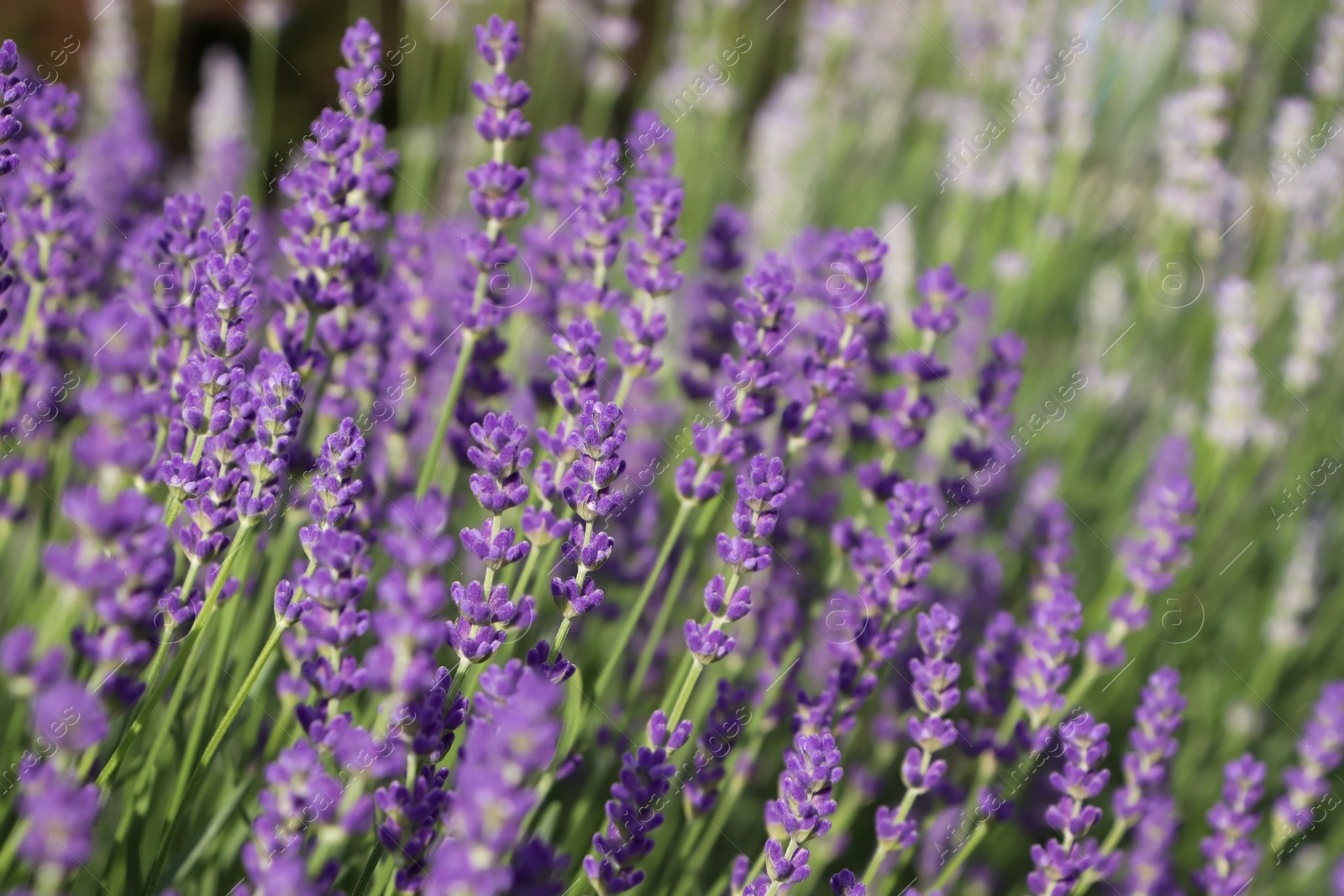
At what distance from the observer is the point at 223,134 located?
3256mm

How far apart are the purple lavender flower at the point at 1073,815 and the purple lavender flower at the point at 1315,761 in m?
0.53

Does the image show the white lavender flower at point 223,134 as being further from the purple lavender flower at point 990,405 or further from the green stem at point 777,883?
the green stem at point 777,883

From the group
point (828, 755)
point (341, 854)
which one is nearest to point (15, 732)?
point (341, 854)

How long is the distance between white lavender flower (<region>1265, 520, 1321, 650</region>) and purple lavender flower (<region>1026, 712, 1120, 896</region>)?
1.26 metres

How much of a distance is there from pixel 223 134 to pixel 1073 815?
3.06 metres

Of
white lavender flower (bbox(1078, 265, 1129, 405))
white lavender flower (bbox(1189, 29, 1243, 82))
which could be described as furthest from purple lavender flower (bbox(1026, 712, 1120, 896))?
white lavender flower (bbox(1189, 29, 1243, 82))

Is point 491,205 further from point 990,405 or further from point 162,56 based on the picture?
point 162,56

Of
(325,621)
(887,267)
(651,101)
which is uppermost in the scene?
(651,101)

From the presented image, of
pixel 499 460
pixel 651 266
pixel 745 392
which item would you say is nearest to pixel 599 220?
pixel 651 266

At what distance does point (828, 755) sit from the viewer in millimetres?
1066

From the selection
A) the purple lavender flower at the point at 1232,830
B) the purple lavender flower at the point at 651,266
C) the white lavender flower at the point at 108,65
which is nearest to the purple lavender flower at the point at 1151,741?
the purple lavender flower at the point at 1232,830

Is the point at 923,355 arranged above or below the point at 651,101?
below

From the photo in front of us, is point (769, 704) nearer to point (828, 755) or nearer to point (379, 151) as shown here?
point (828, 755)

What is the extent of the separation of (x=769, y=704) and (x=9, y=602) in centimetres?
115
